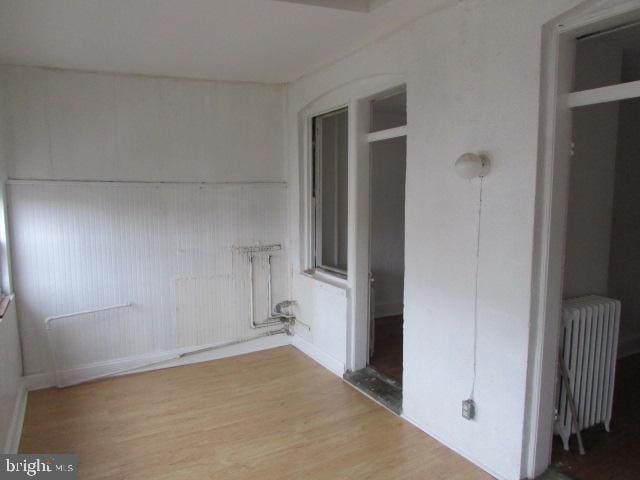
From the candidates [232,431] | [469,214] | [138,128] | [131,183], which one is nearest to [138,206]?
[131,183]

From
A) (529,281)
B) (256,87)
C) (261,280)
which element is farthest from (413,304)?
(256,87)

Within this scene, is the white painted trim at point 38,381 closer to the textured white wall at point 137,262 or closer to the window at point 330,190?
the textured white wall at point 137,262

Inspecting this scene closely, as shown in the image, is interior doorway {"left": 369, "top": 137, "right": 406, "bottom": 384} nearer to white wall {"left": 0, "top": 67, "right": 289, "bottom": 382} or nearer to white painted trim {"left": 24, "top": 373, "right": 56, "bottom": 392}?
white wall {"left": 0, "top": 67, "right": 289, "bottom": 382}

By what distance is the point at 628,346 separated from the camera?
3.97 m

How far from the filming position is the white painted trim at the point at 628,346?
12.9ft

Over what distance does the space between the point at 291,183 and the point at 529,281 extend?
2770 millimetres

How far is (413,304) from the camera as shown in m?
2.93

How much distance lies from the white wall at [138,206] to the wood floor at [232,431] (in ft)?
1.79

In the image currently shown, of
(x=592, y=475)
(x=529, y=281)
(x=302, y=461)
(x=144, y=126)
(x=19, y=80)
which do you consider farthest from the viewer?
(x=144, y=126)

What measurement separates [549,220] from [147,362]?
3.47m

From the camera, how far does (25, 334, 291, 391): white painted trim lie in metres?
3.66

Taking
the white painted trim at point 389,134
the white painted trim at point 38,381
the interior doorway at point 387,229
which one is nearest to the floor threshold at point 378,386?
the interior doorway at point 387,229

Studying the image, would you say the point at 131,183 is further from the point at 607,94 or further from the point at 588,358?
the point at 588,358

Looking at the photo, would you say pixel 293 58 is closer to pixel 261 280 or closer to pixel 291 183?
pixel 291 183
